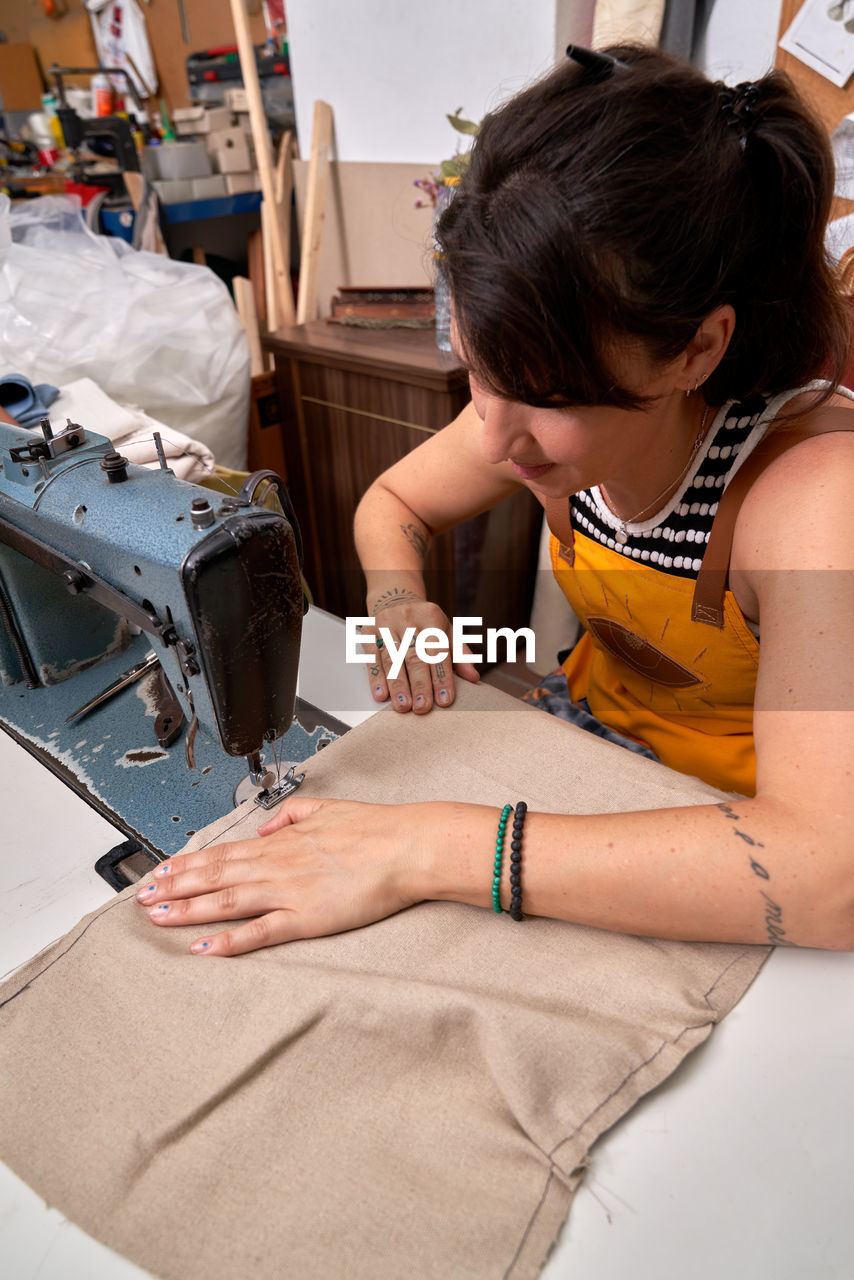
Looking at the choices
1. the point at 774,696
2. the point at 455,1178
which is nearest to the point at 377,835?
the point at 455,1178

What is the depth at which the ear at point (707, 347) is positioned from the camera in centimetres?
81

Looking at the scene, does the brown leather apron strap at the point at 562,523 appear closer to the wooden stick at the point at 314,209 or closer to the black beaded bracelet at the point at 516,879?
the black beaded bracelet at the point at 516,879

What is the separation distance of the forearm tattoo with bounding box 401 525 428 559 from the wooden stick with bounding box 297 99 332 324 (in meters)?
1.61

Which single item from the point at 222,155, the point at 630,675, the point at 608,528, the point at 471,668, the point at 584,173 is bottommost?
the point at 630,675

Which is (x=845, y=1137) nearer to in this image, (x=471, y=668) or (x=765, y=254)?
(x=471, y=668)

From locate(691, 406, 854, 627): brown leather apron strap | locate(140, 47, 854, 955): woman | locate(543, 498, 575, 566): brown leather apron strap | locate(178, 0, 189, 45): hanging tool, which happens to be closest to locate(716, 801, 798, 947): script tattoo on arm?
locate(140, 47, 854, 955): woman

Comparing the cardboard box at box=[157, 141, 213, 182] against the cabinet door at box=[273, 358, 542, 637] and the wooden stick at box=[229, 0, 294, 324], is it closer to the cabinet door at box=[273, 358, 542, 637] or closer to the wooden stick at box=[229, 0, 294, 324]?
the wooden stick at box=[229, 0, 294, 324]

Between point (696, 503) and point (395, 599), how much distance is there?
467mm

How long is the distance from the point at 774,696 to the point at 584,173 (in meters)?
0.52

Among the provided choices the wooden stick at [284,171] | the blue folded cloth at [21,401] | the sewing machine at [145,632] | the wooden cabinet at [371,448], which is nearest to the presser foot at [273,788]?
the sewing machine at [145,632]

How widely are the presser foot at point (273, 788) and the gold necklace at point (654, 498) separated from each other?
0.56 metres

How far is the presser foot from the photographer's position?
0.92 m

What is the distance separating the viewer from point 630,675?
1.31 m

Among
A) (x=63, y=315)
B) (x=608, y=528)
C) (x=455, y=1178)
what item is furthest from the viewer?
(x=63, y=315)
